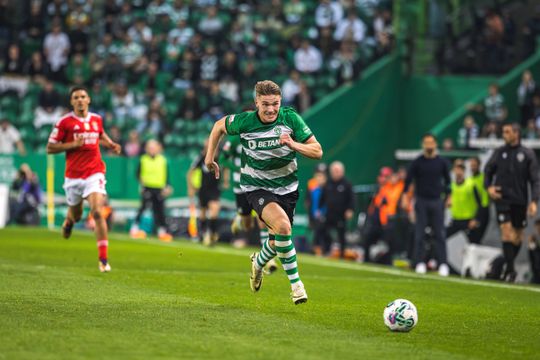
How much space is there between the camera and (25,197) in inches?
1115

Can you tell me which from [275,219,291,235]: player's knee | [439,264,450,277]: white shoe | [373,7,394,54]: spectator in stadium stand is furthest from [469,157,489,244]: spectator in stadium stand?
[373,7,394,54]: spectator in stadium stand

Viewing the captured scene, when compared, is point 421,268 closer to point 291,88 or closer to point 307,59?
point 291,88

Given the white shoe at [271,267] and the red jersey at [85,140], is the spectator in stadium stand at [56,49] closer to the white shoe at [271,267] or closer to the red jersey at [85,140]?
the red jersey at [85,140]

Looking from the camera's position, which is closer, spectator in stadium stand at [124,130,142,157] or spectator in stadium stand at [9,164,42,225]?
spectator in stadium stand at [9,164,42,225]

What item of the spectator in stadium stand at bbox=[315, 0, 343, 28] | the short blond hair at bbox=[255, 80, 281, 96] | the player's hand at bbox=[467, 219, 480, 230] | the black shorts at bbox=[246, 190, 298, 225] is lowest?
the player's hand at bbox=[467, 219, 480, 230]

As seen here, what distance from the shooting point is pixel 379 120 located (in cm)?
3095

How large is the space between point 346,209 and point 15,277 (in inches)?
460

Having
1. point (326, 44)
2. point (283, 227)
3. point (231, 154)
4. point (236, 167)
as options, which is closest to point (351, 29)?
point (326, 44)

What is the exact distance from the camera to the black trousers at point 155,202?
25938 mm

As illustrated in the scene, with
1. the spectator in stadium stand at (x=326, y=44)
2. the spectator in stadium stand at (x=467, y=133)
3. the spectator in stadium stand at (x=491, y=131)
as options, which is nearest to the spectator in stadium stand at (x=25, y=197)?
the spectator in stadium stand at (x=326, y=44)

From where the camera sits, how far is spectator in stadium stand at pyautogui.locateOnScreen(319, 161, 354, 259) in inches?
959

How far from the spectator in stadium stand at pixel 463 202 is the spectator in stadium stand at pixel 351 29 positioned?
11.3 m

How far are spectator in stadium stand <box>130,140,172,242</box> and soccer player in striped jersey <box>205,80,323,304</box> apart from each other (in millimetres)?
14038

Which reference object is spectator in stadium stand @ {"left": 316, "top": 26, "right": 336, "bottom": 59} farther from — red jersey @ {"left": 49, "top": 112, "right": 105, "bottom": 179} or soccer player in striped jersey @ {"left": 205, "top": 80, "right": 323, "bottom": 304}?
soccer player in striped jersey @ {"left": 205, "top": 80, "right": 323, "bottom": 304}
